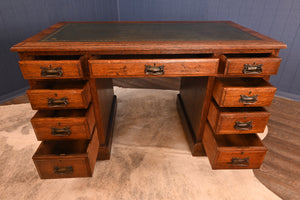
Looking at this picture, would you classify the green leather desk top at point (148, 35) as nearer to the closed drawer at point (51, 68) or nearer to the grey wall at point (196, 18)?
the closed drawer at point (51, 68)

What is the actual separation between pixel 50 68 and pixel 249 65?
1.25 meters

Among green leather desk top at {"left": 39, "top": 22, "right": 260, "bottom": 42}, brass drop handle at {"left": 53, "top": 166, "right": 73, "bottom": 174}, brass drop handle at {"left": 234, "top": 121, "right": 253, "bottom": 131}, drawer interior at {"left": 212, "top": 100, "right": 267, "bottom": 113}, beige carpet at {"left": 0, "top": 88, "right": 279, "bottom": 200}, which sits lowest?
beige carpet at {"left": 0, "top": 88, "right": 279, "bottom": 200}

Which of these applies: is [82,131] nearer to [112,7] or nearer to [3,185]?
[3,185]

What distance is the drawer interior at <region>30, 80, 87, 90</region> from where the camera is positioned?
4.08ft

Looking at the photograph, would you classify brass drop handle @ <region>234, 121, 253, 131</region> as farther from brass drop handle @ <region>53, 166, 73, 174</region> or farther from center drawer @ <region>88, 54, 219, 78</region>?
brass drop handle @ <region>53, 166, 73, 174</region>

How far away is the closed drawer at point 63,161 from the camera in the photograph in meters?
1.22

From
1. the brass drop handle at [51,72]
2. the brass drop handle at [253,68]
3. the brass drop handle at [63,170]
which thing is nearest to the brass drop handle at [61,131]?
the brass drop handle at [63,170]

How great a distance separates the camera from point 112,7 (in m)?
3.35

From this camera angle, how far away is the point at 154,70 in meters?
1.16

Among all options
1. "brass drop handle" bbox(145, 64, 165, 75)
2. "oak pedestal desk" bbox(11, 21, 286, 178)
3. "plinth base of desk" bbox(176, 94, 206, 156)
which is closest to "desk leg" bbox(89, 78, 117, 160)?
"oak pedestal desk" bbox(11, 21, 286, 178)

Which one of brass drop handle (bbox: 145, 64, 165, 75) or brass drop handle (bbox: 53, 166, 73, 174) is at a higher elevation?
brass drop handle (bbox: 145, 64, 165, 75)

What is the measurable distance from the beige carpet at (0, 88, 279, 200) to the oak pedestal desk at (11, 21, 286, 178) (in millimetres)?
148

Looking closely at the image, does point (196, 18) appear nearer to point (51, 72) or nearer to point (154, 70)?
point (154, 70)

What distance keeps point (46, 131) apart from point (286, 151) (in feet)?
6.54
